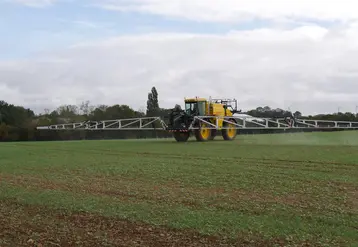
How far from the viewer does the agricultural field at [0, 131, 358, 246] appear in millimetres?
8219

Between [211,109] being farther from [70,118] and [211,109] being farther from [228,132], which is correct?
[70,118]

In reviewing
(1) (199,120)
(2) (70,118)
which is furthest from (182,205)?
(2) (70,118)

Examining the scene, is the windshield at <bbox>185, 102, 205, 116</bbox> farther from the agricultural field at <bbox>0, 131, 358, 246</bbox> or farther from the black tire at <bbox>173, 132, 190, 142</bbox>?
the agricultural field at <bbox>0, 131, 358, 246</bbox>

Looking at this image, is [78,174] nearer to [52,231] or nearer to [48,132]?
[52,231]

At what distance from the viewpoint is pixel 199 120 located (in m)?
35.1

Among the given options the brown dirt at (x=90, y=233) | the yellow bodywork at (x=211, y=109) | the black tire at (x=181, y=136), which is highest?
the yellow bodywork at (x=211, y=109)

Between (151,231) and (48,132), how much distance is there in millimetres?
54637

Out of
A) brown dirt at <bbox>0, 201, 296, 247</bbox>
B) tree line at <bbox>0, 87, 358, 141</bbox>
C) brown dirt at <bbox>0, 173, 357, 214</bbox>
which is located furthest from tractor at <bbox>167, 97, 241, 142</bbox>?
brown dirt at <bbox>0, 201, 296, 247</bbox>

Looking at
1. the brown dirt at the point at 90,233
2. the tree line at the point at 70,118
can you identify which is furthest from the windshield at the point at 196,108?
the brown dirt at the point at 90,233

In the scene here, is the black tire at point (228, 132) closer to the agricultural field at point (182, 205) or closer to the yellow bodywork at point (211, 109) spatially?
the yellow bodywork at point (211, 109)

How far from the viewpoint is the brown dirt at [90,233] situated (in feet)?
25.9

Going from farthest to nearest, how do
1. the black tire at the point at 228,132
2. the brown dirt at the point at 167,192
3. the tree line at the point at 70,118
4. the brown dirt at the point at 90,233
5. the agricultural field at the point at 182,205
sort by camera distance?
the tree line at the point at 70,118 < the black tire at the point at 228,132 < the brown dirt at the point at 167,192 < the agricultural field at the point at 182,205 < the brown dirt at the point at 90,233

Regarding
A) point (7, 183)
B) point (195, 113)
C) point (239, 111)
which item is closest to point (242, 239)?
point (7, 183)

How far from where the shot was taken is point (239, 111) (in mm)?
40031
